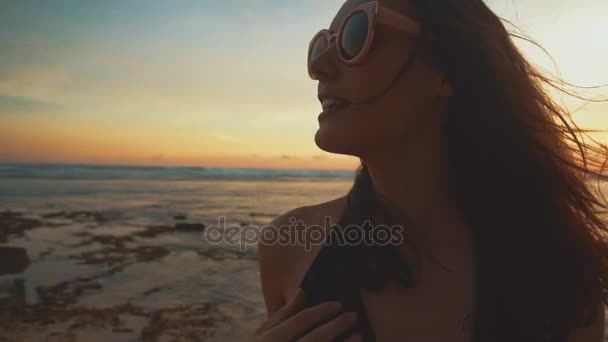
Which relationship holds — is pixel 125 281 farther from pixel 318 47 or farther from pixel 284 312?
pixel 318 47

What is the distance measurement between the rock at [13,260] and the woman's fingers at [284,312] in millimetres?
5862

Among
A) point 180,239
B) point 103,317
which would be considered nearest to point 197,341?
point 103,317

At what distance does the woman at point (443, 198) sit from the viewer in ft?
5.10

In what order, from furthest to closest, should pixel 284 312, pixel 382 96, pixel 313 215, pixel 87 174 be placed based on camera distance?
pixel 87 174 < pixel 313 215 < pixel 382 96 < pixel 284 312

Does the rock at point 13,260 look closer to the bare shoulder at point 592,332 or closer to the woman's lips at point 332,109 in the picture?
the woman's lips at point 332,109

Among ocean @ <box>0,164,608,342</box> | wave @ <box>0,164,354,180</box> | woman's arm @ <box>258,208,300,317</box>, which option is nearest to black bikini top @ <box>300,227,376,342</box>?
woman's arm @ <box>258,208,300,317</box>

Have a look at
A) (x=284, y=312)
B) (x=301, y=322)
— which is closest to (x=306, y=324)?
(x=301, y=322)

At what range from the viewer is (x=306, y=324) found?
131 cm

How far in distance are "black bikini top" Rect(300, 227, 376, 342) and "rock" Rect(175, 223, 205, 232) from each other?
25.8 feet

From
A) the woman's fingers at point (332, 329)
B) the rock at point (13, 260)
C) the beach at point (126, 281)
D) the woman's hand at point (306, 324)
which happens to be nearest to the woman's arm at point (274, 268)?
the woman's hand at point (306, 324)

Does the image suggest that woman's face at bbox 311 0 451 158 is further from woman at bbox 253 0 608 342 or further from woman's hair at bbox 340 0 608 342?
woman's hair at bbox 340 0 608 342

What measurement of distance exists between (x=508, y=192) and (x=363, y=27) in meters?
1.05

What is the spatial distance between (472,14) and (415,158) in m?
0.69

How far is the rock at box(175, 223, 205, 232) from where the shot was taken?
9008 millimetres
